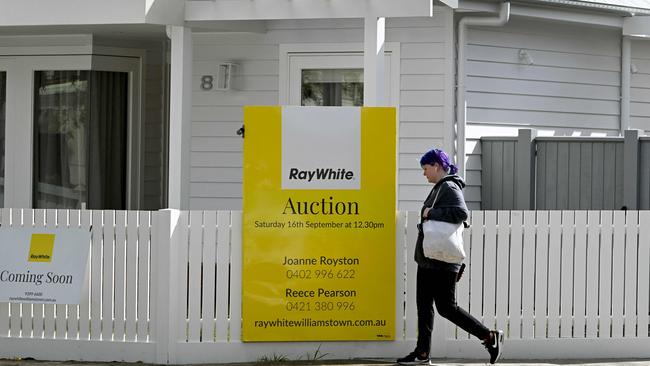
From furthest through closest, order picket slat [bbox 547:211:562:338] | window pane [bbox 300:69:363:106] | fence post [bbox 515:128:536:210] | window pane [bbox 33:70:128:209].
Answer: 1. window pane [bbox 33:70:128:209]
2. window pane [bbox 300:69:363:106]
3. fence post [bbox 515:128:536:210]
4. picket slat [bbox 547:211:562:338]

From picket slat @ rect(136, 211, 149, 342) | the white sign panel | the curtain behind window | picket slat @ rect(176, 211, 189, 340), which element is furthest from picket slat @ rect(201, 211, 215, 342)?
the curtain behind window

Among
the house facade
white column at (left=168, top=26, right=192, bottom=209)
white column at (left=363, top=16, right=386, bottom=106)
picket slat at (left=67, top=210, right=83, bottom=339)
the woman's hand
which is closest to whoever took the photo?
the woman's hand

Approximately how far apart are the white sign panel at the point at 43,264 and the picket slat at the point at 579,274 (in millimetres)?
3946

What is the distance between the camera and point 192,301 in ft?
30.0

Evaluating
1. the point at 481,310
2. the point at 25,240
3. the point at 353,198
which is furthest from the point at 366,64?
the point at 25,240

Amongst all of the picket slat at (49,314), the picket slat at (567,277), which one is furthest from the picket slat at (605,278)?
the picket slat at (49,314)

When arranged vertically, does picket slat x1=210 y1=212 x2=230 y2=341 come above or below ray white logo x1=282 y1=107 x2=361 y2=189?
below

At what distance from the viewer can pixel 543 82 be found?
13.9 m

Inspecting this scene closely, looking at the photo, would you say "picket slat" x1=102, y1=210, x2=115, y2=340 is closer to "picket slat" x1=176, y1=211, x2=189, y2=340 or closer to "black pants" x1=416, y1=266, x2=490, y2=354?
"picket slat" x1=176, y1=211, x2=189, y2=340

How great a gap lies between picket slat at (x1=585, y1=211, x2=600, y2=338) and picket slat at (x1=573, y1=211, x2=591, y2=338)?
0.13 feet

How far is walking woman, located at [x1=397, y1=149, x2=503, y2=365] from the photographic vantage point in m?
8.65

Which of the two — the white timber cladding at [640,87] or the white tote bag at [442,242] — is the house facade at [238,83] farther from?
the white tote bag at [442,242]

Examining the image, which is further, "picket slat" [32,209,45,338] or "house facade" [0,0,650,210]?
"house facade" [0,0,650,210]

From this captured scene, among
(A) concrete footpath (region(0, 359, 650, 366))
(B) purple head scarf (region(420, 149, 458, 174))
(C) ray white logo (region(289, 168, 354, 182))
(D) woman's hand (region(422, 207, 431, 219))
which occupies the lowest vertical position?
(A) concrete footpath (region(0, 359, 650, 366))
